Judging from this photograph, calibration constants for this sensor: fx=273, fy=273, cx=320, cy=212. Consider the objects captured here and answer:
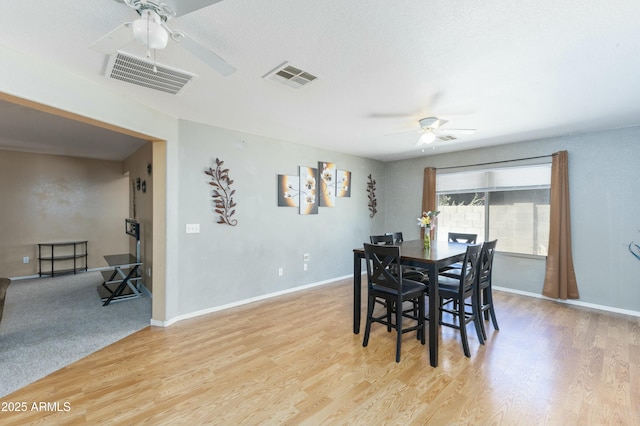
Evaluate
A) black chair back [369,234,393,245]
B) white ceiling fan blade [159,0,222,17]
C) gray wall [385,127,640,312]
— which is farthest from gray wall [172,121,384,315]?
gray wall [385,127,640,312]

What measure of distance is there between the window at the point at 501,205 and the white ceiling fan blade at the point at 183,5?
4.92 metres

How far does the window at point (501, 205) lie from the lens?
4227 mm

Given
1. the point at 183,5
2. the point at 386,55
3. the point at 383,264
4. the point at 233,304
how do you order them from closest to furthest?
the point at 183,5
the point at 386,55
the point at 383,264
the point at 233,304

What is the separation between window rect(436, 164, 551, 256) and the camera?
423 centimetres

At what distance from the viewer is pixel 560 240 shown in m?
3.91

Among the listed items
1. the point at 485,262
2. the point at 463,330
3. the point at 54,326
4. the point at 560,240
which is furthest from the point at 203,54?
Result: the point at 560,240

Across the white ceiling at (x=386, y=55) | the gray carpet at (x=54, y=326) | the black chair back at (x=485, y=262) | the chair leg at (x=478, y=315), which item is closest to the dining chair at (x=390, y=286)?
the chair leg at (x=478, y=315)

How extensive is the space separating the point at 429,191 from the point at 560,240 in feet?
6.89

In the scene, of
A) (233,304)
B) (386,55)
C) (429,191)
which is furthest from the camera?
(429,191)

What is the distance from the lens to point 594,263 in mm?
3764

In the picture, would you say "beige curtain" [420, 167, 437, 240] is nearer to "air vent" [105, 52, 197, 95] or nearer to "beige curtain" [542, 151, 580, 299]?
"beige curtain" [542, 151, 580, 299]

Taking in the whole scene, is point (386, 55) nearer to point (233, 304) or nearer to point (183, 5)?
point (183, 5)

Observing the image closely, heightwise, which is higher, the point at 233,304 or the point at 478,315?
the point at 478,315

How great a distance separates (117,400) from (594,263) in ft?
18.2
